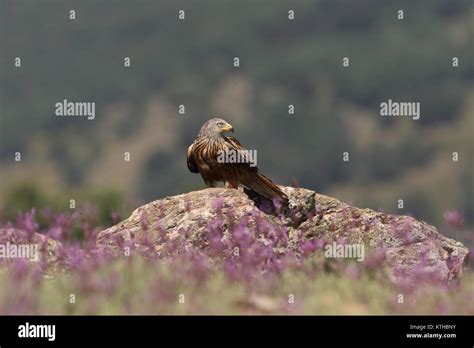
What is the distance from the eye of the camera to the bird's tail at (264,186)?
16062 mm

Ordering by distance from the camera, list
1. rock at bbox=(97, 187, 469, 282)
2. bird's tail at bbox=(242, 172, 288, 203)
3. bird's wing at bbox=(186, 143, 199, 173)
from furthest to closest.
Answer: bird's wing at bbox=(186, 143, 199, 173)
bird's tail at bbox=(242, 172, 288, 203)
rock at bbox=(97, 187, 469, 282)

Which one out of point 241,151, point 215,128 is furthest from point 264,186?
point 215,128

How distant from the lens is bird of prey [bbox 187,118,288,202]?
53.0 ft

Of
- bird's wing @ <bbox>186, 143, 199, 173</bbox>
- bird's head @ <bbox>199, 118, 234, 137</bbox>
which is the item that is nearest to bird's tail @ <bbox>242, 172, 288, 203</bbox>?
bird's head @ <bbox>199, 118, 234, 137</bbox>

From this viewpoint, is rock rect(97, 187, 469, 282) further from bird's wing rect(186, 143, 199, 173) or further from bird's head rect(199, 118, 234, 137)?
bird's wing rect(186, 143, 199, 173)

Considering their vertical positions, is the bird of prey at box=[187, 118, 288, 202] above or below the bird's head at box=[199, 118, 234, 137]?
below

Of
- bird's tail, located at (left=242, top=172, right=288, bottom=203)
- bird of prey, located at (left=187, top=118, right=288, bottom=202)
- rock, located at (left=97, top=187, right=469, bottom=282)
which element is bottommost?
rock, located at (left=97, top=187, right=469, bottom=282)

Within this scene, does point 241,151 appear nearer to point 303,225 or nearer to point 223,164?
point 223,164

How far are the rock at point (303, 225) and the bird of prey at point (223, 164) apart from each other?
0.23 m
